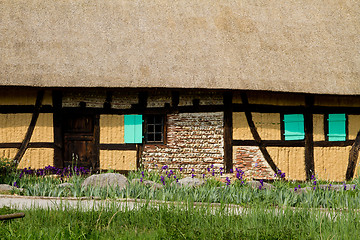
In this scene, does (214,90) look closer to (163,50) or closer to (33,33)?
(163,50)

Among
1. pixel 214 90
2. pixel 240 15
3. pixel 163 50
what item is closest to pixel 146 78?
pixel 163 50

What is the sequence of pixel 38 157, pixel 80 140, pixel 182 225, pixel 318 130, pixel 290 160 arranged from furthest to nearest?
1. pixel 318 130
2. pixel 290 160
3. pixel 80 140
4. pixel 38 157
5. pixel 182 225

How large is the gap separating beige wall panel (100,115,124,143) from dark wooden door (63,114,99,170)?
0.59ft

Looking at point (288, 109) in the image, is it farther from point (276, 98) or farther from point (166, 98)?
point (166, 98)

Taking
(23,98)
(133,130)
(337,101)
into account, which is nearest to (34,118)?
(23,98)

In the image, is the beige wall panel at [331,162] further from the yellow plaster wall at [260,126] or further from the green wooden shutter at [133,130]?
the green wooden shutter at [133,130]

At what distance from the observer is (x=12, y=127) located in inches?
374

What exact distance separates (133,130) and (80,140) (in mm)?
1421

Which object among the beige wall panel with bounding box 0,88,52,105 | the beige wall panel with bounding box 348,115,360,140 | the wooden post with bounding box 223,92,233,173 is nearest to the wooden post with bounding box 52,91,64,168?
the beige wall panel with bounding box 0,88,52,105

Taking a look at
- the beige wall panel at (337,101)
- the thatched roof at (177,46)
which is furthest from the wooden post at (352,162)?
the thatched roof at (177,46)

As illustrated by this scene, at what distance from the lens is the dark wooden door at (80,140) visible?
963 cm

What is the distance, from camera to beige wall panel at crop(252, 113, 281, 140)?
31.8 feet

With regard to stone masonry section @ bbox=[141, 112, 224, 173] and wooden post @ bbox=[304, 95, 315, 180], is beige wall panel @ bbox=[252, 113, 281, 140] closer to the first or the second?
wooden post @ bbox=[304, 95, 315, 180]

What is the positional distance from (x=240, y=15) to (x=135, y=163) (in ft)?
17.1
